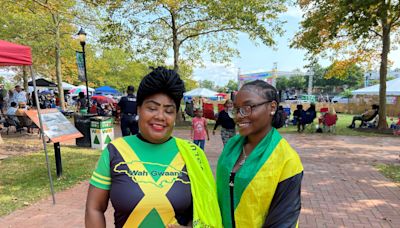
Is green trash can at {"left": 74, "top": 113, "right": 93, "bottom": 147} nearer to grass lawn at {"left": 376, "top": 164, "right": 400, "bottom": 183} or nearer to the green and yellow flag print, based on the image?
grass lawn at {"left": 376, "top": 164, "right": 400, "bottom": 183}

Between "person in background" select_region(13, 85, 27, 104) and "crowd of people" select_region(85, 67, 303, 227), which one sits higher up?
"person in background" select_region(13, 85, 27, 104)

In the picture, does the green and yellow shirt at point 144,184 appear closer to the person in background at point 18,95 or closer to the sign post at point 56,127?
the sign post at point 56,127

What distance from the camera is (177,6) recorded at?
1327cm

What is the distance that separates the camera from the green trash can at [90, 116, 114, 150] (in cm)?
854

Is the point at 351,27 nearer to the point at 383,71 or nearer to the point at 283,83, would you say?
the point at 383,71

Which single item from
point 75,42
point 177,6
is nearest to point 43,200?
point 177,6

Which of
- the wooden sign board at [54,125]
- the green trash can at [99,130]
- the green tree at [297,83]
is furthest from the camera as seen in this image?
the green tree at [297,83]

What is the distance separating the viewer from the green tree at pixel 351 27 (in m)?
8.20

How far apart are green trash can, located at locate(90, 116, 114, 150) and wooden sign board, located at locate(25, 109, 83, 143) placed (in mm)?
2575

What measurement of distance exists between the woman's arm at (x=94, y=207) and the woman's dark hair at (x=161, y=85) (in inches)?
18.4

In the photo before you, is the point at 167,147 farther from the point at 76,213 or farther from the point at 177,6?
the point at 177,6

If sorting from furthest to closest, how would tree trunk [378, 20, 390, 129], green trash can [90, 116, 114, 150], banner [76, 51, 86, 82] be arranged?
Result: 1. tree trunk [378, 20, 390, 129]
2. banner [76, 51, 86, 82]
3. green trash can [90, 116, 114, 150]

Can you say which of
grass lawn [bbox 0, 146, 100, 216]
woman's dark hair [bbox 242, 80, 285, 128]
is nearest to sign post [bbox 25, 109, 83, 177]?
grass lawn [bbox 0, 146, 100, 216]

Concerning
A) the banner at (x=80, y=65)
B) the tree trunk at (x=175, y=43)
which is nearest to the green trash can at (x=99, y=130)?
the banner at (x=80, y=65)
